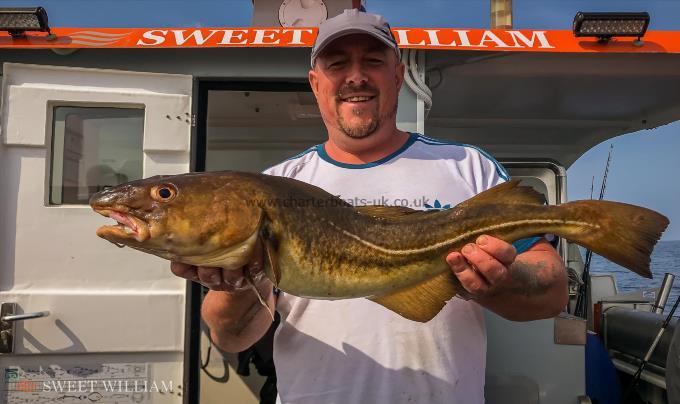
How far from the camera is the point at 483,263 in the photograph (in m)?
2.02

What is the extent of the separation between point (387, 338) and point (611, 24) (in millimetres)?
3223

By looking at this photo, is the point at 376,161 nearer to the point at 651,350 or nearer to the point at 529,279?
the point at 529,279

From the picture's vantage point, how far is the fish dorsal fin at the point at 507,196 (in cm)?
221

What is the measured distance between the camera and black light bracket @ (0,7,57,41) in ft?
12.4

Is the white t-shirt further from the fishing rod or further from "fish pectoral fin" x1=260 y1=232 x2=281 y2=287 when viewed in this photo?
the fishing rod

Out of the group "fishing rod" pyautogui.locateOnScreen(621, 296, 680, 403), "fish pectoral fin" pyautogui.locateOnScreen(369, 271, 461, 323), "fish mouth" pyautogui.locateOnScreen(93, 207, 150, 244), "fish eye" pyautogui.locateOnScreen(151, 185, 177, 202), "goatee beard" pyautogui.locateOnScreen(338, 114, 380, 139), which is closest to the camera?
"fish mouth" pyautogui.locateOnScreen(93, 207, 150, 244)

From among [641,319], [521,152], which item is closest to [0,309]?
[641,319]

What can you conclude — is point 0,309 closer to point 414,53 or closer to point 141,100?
point 141,100

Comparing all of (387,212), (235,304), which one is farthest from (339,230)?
(235,304)

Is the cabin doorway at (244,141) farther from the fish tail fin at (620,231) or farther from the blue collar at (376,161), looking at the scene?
the fish tail fin at (620,231)

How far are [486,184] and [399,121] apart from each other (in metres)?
1.76

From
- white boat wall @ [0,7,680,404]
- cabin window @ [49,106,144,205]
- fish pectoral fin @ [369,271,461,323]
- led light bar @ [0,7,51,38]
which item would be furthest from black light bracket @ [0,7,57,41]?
fish pectoral fin @ [369,271,461,323]

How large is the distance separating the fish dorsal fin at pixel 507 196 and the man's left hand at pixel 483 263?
22cm

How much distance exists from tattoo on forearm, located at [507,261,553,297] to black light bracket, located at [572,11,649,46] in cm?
253
